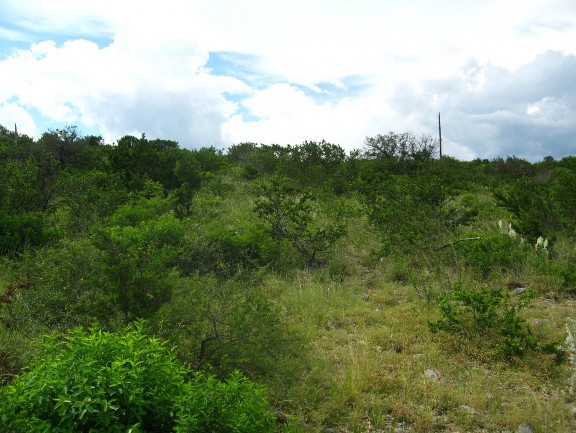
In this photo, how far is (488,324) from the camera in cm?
575

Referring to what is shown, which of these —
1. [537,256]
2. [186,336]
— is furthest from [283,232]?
[186,336]

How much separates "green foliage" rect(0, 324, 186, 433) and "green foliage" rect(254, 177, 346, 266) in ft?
21.1

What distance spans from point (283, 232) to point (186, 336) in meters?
5.39

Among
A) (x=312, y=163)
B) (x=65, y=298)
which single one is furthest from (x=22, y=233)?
(x=312, y=163)

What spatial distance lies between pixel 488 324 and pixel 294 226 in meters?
4.91

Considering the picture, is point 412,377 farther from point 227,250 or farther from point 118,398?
point 227,250

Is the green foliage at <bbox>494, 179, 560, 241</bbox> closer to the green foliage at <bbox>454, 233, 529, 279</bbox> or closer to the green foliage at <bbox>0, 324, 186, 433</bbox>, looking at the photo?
the green foliage at <bbox>454, 233, 529, 279</bbox>

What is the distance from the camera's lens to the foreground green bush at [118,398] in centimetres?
284

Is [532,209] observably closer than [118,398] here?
No

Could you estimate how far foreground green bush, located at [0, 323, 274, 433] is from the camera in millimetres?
2836

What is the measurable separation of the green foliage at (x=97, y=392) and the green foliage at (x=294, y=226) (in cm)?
644

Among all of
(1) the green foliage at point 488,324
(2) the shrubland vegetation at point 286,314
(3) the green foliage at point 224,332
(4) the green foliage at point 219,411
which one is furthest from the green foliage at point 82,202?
(4) the green foliage at point 219,411

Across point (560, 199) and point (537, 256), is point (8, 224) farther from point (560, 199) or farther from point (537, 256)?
point (560, 199)

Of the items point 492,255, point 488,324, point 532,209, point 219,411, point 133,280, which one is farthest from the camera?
point 532,209
